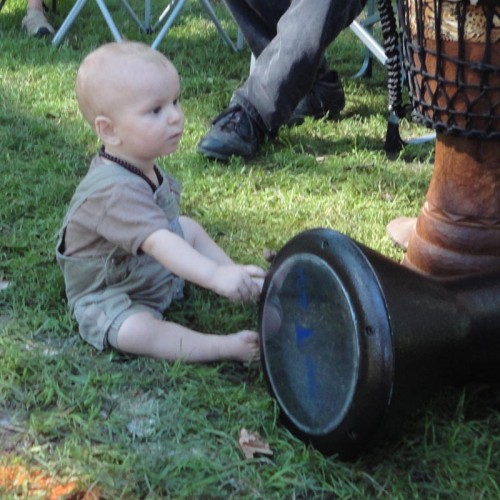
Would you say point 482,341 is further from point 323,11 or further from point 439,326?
point 323,11

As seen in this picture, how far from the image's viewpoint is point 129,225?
1992 mm

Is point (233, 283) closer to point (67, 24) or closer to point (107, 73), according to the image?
point (107, 73)

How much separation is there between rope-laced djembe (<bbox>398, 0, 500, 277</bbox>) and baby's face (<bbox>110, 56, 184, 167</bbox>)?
607 mm

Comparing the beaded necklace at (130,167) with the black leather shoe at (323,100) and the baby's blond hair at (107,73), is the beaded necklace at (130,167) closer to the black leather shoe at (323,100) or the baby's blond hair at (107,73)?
the baby's blond hair at (107,73)

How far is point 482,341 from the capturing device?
1.82 m

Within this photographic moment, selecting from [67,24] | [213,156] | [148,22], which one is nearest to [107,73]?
[213,156]

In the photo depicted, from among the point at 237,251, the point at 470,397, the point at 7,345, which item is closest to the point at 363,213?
the point at 237,251

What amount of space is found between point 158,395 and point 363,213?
46.2 inches

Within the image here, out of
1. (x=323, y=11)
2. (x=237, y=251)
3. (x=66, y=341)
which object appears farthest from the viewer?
(x=323, y=11)

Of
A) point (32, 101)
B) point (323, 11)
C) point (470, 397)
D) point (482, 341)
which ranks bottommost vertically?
point (32, 101)

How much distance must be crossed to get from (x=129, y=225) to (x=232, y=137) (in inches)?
53.8

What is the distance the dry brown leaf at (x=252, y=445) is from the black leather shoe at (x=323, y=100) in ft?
7.06

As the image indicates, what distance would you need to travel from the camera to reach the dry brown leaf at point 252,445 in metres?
1.74

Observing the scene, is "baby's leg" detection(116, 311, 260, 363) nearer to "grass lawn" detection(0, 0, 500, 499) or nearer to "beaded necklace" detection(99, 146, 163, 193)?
"grass lawn" detection(0, 0, 500, 499)
